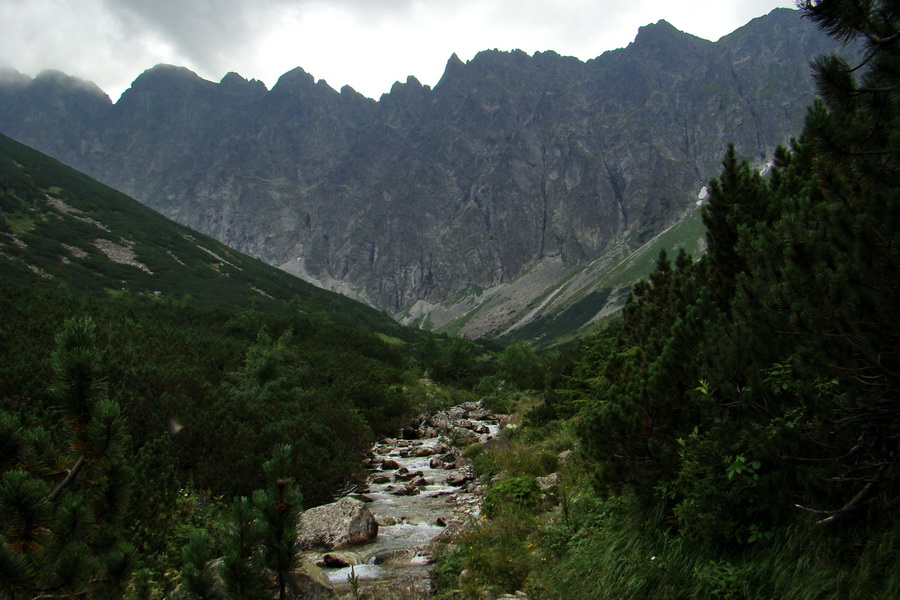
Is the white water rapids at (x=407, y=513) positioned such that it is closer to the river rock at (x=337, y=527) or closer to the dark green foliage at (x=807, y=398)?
the river rock at (x=337, y=527)

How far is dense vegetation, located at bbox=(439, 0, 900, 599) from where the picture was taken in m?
3.55

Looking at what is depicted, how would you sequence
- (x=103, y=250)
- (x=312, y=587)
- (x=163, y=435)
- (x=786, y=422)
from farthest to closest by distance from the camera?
1. (x=103, y=250)
2. (x=163, y=435)
3. (x=312, y=587)
4. (x=786, y=422)

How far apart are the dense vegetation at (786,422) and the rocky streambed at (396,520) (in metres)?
1.77

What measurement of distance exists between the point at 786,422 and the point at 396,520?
905cm

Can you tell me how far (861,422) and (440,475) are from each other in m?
13.6

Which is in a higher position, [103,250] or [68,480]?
[103,250]

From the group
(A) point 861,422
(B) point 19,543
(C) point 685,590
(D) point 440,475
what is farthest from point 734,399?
(D) point 440,475

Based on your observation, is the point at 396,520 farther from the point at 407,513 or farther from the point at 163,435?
the point at 163,435

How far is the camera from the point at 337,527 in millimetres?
10219

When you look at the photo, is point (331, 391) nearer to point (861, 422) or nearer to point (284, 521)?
point (284, 521)

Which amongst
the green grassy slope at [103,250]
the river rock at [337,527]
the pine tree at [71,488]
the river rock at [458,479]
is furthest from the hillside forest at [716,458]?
the green grassy slope at [103,250]

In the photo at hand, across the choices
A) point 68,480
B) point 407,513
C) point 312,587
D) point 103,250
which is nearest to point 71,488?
point 68,480

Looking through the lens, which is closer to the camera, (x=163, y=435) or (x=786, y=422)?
(x=786, y=422)

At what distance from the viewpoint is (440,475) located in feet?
52.6
